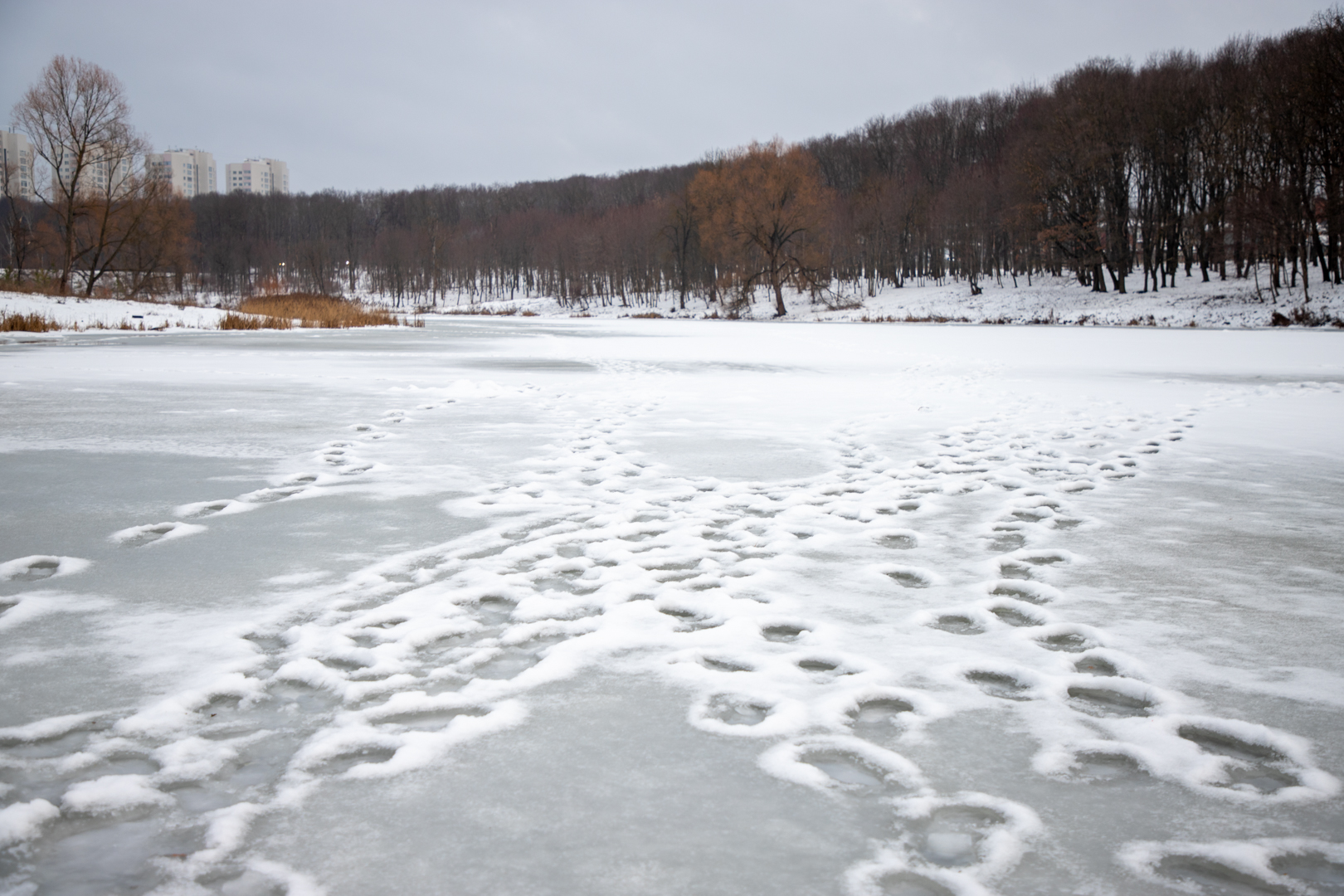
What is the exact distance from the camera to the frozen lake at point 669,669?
62.1 inches

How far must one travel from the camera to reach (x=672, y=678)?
234 centimetres

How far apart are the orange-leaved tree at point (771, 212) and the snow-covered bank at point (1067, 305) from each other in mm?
2370

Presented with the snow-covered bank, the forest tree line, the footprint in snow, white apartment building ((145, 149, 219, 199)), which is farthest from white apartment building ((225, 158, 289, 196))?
the footprint in snow

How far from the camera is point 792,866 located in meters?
1.53

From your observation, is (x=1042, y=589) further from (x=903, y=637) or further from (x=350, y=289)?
(x=350, y=289)

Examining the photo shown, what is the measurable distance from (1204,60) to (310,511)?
5129 cm

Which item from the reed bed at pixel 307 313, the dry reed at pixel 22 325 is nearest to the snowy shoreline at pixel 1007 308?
the dry reed at pixel 22 325

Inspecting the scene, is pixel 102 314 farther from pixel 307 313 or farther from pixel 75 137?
pixel 75 137

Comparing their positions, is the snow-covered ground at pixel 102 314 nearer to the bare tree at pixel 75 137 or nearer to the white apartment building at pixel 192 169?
the bare tree at pixel 75 137

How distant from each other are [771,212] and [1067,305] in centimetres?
1388

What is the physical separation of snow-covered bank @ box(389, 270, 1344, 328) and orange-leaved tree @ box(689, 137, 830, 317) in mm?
2370

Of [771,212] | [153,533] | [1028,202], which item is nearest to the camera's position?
[153,533]

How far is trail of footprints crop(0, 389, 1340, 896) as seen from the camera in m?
1.63

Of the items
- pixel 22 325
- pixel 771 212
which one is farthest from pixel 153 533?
pixel 771 212
